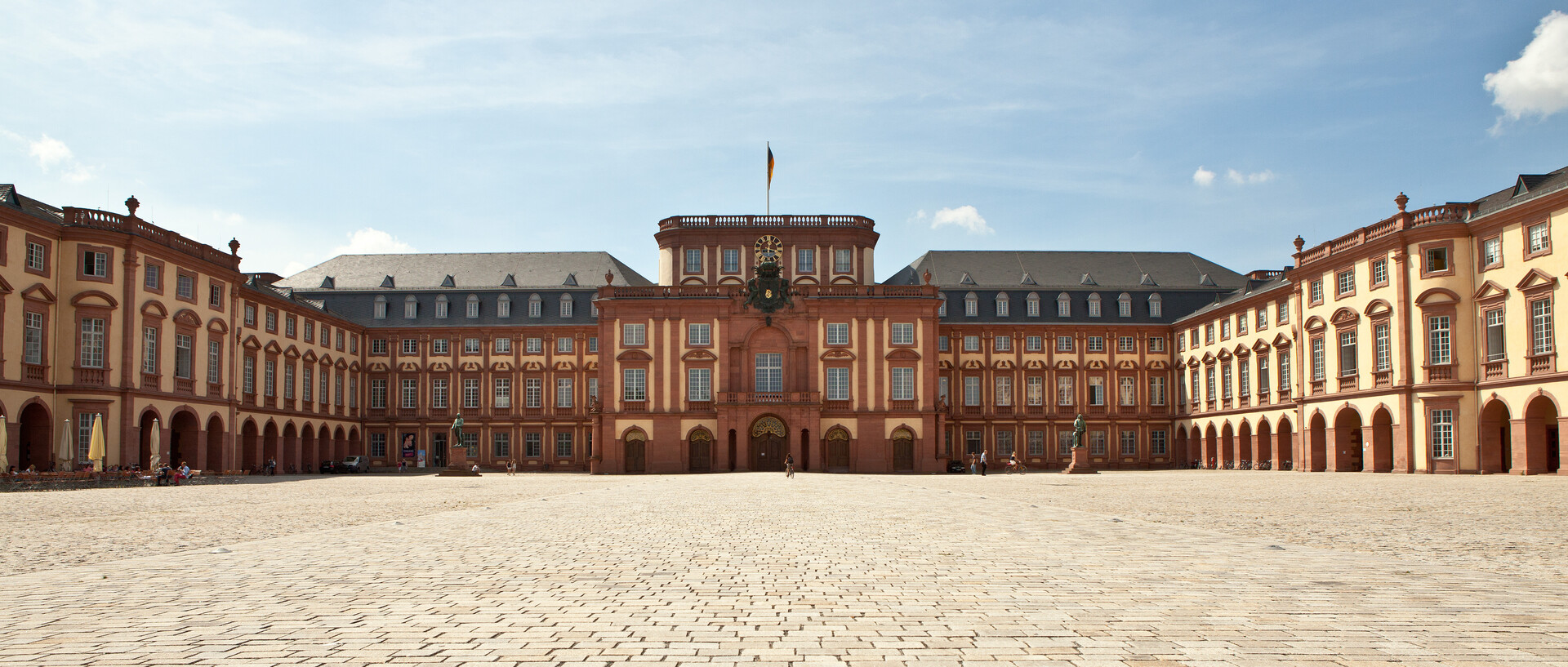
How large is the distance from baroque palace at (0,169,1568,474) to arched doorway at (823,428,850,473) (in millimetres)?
143

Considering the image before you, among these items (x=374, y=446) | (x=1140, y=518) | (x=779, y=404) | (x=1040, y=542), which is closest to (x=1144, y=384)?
(x=779, y=404)

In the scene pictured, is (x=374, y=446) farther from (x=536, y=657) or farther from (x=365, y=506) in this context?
(x=536, y=657)

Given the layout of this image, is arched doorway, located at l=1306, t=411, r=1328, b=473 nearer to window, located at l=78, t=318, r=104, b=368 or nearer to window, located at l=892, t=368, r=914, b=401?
window, located at l=892, t=368, r=914, b=401

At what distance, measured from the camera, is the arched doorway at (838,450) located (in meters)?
69.4

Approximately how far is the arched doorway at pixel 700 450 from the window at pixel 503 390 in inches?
701

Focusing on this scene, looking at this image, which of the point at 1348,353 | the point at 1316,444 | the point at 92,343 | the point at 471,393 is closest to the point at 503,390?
the point at 471,393

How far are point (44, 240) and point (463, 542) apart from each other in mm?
40551

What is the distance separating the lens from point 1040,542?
1584cm

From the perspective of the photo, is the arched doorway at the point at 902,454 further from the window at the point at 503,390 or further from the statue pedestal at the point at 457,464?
the window at the point at 503,390

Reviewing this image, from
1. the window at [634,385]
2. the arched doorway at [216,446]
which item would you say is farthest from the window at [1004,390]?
the arched doorway at [216,446]

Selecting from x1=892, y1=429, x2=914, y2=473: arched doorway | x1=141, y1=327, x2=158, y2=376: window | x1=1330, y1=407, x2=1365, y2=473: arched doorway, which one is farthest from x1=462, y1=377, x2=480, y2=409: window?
x1=1330, y1=407, x2=1365, y2=473: arched doorway

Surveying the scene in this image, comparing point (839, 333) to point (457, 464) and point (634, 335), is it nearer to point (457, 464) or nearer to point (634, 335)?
point (634, 335)

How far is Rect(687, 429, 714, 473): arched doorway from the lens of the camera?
69625 millimetres

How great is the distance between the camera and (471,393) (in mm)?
82000
